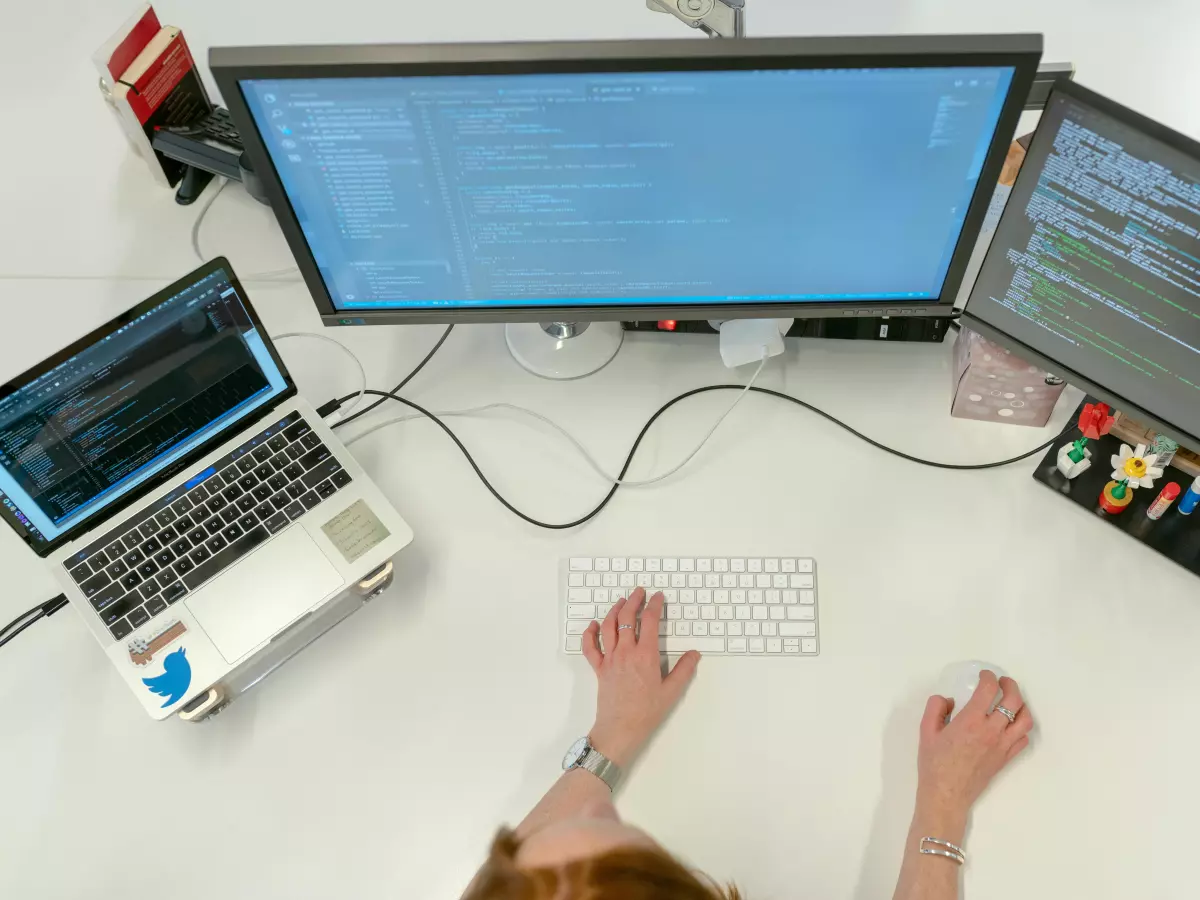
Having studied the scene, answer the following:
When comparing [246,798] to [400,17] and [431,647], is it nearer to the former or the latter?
[431,647]

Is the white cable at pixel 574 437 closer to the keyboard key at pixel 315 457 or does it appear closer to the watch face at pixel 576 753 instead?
the keyboard key at pixel 315 457

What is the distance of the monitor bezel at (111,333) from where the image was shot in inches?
34.7

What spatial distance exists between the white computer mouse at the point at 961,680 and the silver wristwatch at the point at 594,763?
13.6 inches

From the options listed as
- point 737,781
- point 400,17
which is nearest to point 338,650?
point 737,781

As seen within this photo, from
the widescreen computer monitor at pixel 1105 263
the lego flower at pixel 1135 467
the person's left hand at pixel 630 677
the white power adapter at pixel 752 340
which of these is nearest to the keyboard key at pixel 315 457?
the person's left hand at pixel 630 677

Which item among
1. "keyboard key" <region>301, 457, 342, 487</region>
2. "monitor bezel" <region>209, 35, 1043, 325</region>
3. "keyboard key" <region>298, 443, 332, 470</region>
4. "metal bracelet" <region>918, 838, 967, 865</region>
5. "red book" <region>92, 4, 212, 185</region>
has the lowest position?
"metal bracelet" <region>918, 838, 967, 865</region>

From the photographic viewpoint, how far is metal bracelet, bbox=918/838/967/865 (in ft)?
2.86

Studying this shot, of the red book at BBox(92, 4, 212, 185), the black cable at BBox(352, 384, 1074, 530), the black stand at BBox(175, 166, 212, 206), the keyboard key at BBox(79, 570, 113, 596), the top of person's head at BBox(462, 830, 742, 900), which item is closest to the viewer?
the top of person's head at BBox(462, 830, 742, 900)

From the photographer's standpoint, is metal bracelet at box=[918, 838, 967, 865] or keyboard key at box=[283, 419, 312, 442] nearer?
metal bracelet at box=[918, 838, 967, 865]

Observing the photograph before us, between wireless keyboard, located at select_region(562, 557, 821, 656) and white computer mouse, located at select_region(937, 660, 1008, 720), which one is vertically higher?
wireless keyboard, located at select_region(562, 557, 821, 656)

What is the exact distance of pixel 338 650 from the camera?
1.02 meters

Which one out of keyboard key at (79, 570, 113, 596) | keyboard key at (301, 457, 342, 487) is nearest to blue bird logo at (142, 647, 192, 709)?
keyboard key at (79, 570, 113, 596)

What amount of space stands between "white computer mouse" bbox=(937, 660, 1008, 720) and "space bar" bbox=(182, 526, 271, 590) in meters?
0.73

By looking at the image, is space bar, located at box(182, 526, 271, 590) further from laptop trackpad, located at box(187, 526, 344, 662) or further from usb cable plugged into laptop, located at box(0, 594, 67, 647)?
usb cable plugged into laptop, located at box(0, 594, 67, 647)
